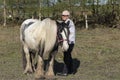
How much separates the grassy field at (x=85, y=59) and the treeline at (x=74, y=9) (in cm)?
613

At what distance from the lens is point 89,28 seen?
2383cm

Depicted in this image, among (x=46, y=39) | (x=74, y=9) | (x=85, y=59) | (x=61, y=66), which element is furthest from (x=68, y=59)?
(x=74, y=9)

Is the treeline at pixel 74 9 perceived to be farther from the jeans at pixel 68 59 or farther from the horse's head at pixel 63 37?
the horse's head at pixel 63 37

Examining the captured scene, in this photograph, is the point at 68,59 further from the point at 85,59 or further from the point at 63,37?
the point at 85,59

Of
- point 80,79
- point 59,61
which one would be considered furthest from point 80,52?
point 80,79

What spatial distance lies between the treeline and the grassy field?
6.13m

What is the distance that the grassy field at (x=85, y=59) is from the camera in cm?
1052

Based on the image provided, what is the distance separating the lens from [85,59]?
13719mm

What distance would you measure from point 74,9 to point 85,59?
36.5 feet

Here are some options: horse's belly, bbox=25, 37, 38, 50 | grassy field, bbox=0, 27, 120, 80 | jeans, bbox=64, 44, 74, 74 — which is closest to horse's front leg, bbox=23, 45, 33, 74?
grassy field, bbox=0, 27, 120, 80

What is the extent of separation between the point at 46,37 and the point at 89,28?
14460 mm

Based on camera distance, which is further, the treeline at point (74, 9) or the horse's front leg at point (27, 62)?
the treeline at point (74, 9)

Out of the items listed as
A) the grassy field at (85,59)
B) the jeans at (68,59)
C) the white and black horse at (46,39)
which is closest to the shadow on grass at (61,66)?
the grassy field at (85,59)

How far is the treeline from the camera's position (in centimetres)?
2447
